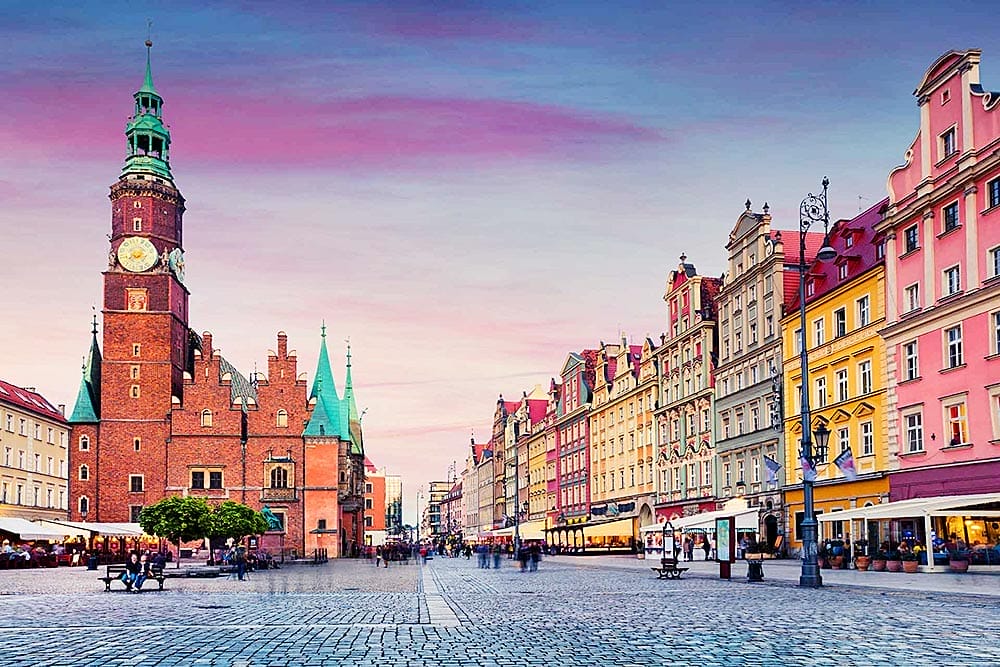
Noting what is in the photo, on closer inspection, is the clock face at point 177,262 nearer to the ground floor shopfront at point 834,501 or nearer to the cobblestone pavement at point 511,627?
the ground floor shopfront at point 834,501

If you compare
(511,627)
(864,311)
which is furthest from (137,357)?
(511,627)

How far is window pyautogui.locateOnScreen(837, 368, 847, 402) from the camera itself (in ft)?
164

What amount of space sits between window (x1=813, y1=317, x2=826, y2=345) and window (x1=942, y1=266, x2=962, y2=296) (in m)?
10.7

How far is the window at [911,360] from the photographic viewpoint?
43.8 metres

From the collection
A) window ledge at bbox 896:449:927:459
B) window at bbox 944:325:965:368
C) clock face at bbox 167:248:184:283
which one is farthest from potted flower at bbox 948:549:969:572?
clock face at bbox 167:248:184:283

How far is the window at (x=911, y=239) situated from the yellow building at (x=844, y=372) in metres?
2.13

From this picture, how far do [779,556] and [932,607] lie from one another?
3253 cm

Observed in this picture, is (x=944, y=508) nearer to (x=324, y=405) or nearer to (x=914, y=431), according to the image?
(x=914, y=431)

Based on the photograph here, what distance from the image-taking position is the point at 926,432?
1676 inches

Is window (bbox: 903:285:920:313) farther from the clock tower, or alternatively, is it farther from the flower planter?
the clock tower

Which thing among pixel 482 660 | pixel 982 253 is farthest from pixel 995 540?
pixel 482 660

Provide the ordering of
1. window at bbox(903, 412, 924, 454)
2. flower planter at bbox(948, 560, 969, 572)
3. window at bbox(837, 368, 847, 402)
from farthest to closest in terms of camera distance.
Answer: window at bbox(837, 368, 847, 402), window at bbox(903, 412, 924, 454), flower planter at bbox(948, 560, 969, 572)

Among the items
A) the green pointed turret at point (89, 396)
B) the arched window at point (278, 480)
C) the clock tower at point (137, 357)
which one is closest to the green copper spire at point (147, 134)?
the clock tower at point (137, 357)

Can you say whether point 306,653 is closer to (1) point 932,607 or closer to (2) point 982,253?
(1) point 932,607
